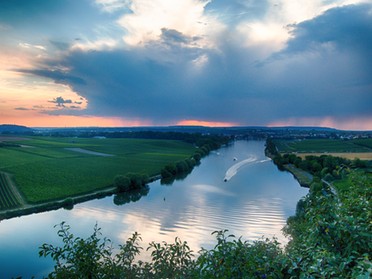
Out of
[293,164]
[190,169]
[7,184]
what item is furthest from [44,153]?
[293,164]

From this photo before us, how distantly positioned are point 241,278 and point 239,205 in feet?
105

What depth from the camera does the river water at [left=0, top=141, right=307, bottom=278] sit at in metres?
23.8

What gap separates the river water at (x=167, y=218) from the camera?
23.8 m

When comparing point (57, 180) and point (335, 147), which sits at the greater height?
point (335, 147)

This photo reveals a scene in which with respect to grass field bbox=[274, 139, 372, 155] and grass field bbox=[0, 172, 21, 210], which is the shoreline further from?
grass field bbox=[274, 139, 372, 155]

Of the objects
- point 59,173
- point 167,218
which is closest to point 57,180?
point 59,173

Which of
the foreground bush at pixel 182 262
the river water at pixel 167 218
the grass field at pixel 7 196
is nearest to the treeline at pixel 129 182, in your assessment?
the river water at pixel 167 218

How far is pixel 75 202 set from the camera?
38375 mm

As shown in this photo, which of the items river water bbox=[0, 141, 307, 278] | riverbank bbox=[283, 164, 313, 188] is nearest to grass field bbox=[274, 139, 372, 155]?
riverbank bbox=[283, 164, 313, 188]

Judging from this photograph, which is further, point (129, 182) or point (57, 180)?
point (57, 180)

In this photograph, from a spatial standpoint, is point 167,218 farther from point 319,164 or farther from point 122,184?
point 319,164

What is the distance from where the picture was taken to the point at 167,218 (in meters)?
30.8

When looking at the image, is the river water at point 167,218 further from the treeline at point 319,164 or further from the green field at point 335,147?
the green field at point 335,147

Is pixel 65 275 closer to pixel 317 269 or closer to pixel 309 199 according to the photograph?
pixel 317 269
